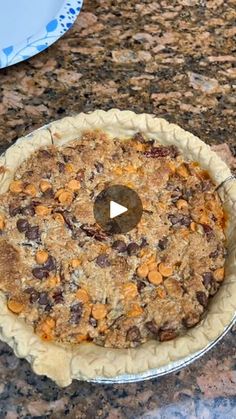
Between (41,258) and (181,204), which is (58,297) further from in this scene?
(181,204)

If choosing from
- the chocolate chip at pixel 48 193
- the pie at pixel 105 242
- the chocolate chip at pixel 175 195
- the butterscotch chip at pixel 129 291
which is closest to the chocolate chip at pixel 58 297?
the pie at pixel 105 242

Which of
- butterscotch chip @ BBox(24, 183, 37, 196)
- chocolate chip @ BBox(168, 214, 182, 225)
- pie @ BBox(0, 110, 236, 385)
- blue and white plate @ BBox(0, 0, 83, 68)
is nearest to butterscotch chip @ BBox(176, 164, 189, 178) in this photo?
pie @ BBox(0, 110, 236, 385)

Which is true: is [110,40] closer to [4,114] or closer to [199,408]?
[4,114]

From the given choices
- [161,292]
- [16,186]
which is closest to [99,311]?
[161,292]

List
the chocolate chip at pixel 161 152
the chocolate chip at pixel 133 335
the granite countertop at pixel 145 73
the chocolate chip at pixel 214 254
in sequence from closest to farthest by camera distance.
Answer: the chocolate chip at pixel 133 335 < the chocolate chip at pixel 214 254 < the chocolate chip at pixel 161 152 < the granite countertop at pixel 145 73

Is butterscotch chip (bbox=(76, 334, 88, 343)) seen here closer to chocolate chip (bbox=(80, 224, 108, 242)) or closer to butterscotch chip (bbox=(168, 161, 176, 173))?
chocolate chip (bbox=(80, 224, 108, 242))

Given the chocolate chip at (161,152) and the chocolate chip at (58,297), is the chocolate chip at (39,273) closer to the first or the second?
the chocolate chip at (58,297)

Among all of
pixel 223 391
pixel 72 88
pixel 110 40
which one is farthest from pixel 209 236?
pixel 110 40
